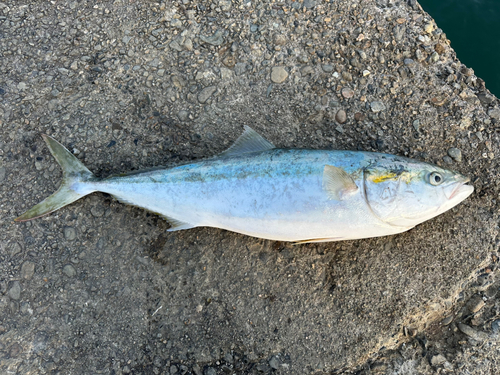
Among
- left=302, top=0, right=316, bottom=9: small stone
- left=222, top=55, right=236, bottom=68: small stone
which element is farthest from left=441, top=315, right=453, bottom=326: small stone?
left=302, top=0, right=316, bottom=9: small stone

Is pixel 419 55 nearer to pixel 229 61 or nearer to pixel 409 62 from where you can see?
pixel 409 62

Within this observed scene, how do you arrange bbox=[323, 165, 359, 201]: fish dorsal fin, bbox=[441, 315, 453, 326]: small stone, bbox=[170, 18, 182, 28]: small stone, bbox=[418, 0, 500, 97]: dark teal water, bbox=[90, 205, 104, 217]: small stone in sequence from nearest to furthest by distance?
1. bbox=[323, 165, 359, 201]: fish dorsal fin
2. bbox=[441, 315, 453, 326]: small stone
3. bbox=[90, 205, 104, 217]: small stone
4. bbox=[170, 18, 182, 28]: small stone
5. bbox=[418, 0, 500, 97]: dark teal water

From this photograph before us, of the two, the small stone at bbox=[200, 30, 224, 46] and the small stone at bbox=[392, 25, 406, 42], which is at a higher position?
the small stone at bbox=[392, 25, 406, 42]

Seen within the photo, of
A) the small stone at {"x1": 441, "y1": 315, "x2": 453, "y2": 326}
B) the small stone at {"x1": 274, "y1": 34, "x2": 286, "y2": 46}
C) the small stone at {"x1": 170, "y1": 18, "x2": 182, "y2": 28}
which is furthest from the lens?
the small stone at {"x1": 170, "y1": 18, "x2": 182, "y2": 28}

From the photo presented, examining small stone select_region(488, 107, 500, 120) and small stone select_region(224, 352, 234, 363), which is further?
small stone select_region(488, 107, 500, 120)

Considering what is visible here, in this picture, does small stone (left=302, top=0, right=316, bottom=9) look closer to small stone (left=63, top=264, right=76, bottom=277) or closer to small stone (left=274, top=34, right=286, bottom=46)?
small stone (left=274, top=34, right=286, bottom=46)

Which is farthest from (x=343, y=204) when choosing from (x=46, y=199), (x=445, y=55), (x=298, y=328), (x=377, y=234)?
(x=46, y=199)
